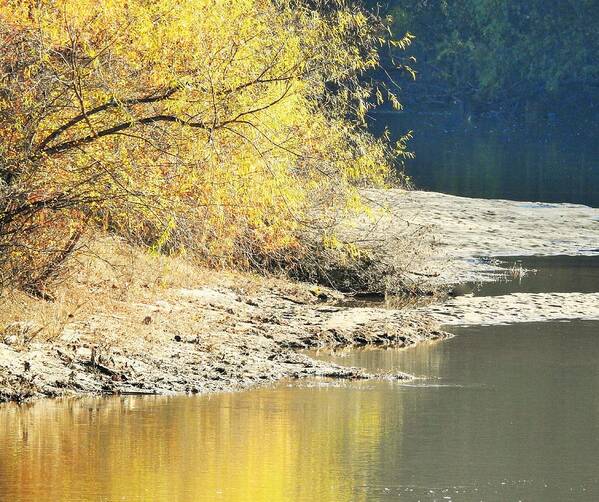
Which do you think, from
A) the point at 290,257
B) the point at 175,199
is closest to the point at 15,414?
the point at 175,199

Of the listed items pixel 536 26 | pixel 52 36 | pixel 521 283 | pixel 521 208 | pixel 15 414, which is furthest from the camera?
pixel 536 26

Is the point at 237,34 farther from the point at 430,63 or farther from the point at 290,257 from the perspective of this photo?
the point at 430,63

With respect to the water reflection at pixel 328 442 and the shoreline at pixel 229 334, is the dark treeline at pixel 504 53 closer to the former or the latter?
the shoreline at pixel 229 334

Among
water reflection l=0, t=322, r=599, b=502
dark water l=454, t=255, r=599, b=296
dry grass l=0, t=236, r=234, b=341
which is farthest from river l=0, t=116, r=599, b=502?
dark water l=454, t=255, r=599, b=296

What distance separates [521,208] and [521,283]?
1053cm

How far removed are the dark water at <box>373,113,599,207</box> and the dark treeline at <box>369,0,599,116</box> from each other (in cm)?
165

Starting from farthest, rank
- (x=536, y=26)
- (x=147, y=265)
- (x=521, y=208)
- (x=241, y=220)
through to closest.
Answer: (x=536, y=26), (x=521, y=208), (x=147, y=265), (x=241, y=220)

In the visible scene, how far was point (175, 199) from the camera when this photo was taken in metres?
13.7

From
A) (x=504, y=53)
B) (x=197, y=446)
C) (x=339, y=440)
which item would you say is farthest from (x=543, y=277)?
(x=504, y=53)

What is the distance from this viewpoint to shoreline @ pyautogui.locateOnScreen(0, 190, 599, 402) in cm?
1326

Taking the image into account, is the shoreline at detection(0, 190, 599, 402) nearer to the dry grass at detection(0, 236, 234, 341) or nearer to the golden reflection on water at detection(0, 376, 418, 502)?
the dry grass at detection(0, 236, 234, 341)

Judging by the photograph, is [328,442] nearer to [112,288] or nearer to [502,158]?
[112,288]

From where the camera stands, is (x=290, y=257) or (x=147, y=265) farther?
(x=290, y=257)

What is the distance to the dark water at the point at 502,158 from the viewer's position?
124 ft
